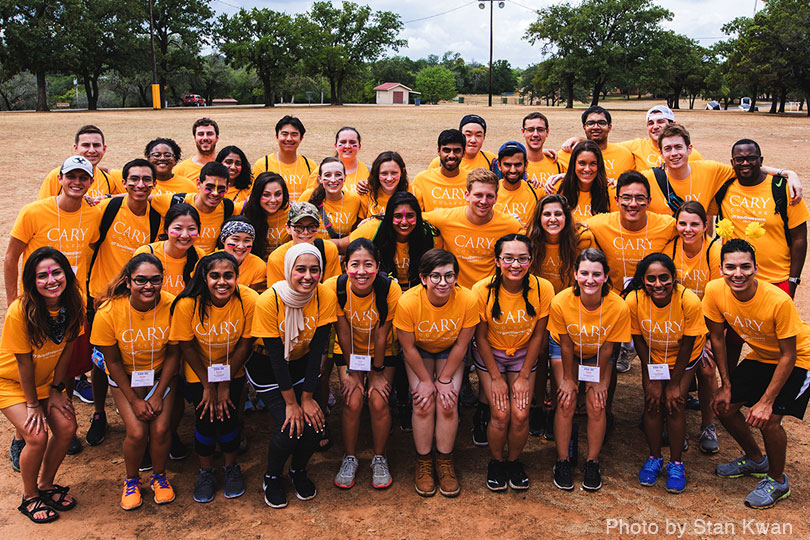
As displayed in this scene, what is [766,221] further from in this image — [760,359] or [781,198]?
[760,359]

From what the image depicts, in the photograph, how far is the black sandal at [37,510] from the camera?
14.3 feet

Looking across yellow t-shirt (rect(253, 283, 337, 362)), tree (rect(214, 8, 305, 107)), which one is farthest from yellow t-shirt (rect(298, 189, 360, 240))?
tree (rect(214, 8, 305, 107))

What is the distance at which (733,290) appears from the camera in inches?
184

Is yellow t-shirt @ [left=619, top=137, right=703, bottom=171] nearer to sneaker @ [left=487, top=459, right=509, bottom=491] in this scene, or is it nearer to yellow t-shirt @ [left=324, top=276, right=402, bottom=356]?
yellow t-shirt @ [left=324, top=276, right=402, bottom=356]

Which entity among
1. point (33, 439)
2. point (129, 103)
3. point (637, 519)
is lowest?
point (637, 519)

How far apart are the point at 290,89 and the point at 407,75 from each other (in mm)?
31914

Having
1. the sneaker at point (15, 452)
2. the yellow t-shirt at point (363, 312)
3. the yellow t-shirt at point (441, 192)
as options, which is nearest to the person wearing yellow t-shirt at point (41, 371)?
the sneaker at point (15, 452)

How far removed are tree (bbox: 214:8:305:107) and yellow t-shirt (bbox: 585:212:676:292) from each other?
49.1 meters

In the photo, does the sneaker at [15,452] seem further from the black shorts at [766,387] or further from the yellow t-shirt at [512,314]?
the black shorts at [766,387]

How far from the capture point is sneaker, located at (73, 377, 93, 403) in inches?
247

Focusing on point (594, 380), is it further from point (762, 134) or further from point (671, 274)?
point (762, 134)

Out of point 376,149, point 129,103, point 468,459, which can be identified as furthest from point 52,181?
point 129,103

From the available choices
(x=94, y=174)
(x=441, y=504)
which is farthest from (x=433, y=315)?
(x=94, y=174)

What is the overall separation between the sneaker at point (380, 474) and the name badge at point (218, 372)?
138 centimetres
